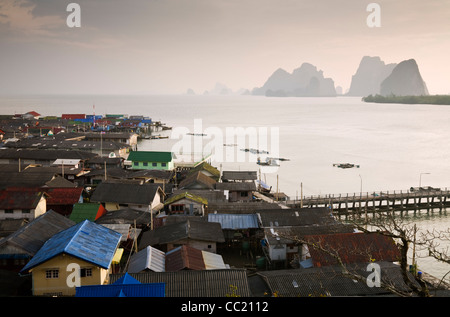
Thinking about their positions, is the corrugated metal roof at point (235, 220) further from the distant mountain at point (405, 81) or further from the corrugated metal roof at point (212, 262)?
the distant mountain at point (405, 81)

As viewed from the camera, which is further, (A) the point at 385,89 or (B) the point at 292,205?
(A) the point at 385,89

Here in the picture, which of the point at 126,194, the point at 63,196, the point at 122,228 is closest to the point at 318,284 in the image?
the point at 122,228

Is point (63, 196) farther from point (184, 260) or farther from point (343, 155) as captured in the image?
point (343, 155)

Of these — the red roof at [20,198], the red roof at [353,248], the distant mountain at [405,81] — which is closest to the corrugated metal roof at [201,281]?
the red roof at [353,248]

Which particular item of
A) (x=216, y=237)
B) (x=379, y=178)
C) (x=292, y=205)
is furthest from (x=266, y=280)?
(x=379, y=178)

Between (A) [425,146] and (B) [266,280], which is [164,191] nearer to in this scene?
(B) [266,280]

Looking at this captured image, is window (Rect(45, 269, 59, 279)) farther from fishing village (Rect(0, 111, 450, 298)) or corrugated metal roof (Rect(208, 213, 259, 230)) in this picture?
corrugated metal roof (Rect(208, 213, 259, 230))
